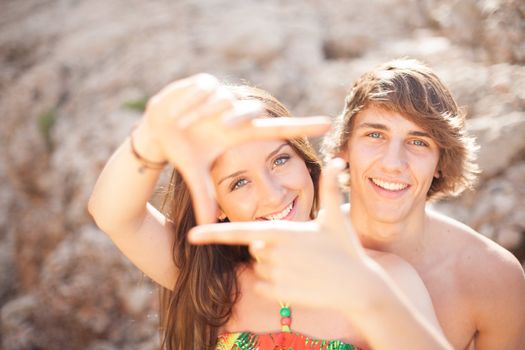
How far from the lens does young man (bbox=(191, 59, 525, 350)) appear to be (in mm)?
2248

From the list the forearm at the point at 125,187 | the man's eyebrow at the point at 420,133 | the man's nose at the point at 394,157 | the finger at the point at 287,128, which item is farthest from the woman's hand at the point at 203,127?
the man's eyebrow at the point at 420,133

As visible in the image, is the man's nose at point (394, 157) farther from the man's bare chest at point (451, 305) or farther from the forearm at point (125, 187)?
the forearm at point (125, 187)

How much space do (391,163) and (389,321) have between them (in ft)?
3.67

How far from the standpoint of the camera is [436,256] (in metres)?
2.48

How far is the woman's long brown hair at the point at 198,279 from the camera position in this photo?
2037 mm

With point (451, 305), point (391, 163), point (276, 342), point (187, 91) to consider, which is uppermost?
point (187, 91)

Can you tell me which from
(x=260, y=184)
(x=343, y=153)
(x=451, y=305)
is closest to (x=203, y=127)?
(x=260, y=184)

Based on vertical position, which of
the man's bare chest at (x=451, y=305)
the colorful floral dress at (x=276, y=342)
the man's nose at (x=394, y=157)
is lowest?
the man's bare chest at (x=451, y=305)

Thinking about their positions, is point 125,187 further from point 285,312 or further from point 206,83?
point 285,312

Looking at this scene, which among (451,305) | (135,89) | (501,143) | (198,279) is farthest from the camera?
(135,89)

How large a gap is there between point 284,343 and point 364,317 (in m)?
0.80

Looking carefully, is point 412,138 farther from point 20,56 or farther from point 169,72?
point 20,56

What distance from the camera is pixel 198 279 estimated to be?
6.81 feet

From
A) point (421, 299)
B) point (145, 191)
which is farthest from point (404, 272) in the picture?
point (145, 191)
